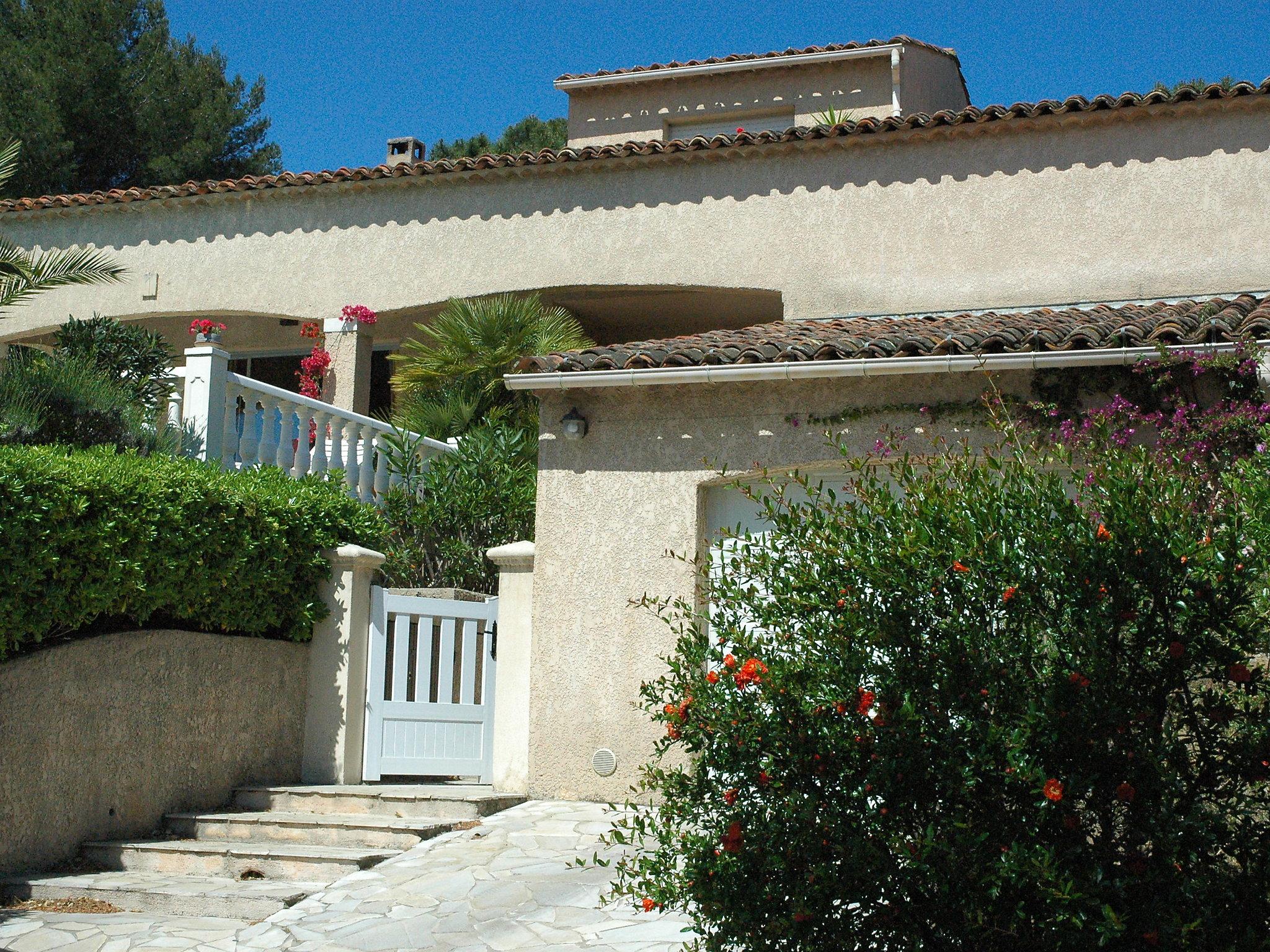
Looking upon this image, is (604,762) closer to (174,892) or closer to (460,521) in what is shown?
(174,892)

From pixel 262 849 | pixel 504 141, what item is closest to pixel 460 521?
pixel 262 849

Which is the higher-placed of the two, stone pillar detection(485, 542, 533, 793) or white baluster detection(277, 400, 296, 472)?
white baluster detection(277, 400, 296, 472)

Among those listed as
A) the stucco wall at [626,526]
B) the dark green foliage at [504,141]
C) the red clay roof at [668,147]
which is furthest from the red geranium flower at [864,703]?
the dark green foliage at [504,141]

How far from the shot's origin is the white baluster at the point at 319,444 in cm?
1251

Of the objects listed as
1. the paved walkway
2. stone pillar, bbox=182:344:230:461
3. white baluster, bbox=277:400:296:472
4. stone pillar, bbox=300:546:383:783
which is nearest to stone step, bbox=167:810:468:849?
the paved walkway

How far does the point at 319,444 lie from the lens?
1255 cm

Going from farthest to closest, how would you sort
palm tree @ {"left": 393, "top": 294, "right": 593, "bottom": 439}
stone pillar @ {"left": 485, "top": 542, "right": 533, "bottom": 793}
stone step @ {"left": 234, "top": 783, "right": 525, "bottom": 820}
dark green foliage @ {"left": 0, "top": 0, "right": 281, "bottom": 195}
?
dark green foliage @ {"left": 0, "top": 0, "right": 281, "bottom": 195}
palm tree @ {"left": 393, "top": 294, "right": 593, "bottom": 439}
stone pillar @ {"left": 485, "top": 542, "right": 533, "bottom": 793}
stone step @ {"left": 234, "top": 783, "right": 525, "bottom": 820}

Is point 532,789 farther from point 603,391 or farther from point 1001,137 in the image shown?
point 1001,137

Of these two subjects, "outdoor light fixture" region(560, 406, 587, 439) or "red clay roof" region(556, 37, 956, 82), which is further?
"red clay roof" region(556, 37, 956, 82)

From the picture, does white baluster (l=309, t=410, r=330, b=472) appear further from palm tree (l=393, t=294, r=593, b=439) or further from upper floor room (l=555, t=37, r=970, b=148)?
upper floor room (l=555, t=37, r=970, b=148)

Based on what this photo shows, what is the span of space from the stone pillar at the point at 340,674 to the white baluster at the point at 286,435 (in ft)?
6.93

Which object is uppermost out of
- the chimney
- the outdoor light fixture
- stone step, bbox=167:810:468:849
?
the chimney

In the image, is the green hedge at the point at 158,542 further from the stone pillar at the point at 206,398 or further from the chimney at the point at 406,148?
the chimney at the point at 406,148

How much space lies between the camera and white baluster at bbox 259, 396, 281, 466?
39.2ft
